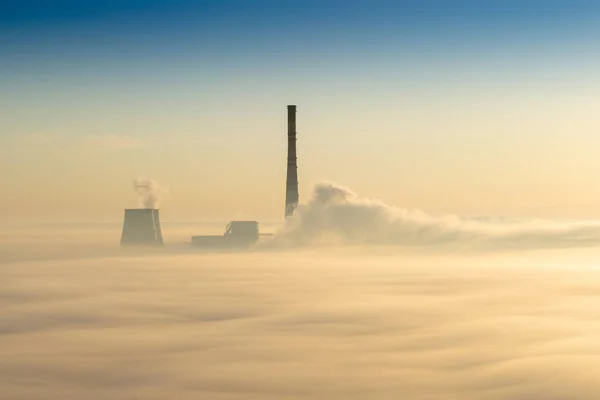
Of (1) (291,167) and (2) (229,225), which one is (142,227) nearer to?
(2) (229,225)

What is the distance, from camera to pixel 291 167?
80.8m

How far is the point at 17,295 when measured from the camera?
69812 millimetres

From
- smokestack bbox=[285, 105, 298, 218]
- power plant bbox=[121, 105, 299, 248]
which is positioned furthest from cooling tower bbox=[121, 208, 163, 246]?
smokestack bbox=[285, 105, 298, 218]

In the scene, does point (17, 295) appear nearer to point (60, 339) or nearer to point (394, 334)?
point (60, 339)

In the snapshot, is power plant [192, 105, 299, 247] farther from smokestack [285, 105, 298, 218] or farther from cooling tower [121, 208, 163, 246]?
cooling tower [121, 208, 163, 246]

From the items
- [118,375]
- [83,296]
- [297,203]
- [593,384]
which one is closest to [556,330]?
[593,384]

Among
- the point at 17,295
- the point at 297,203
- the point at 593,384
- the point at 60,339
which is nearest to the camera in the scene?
the point at 593,384

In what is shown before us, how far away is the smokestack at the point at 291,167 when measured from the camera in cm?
8012

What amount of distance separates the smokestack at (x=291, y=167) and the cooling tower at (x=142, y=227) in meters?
12.6

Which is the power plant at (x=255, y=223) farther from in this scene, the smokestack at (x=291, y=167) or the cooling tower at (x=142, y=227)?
the cooling tower at (x=142, y=227)

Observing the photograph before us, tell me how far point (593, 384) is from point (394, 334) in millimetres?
16074

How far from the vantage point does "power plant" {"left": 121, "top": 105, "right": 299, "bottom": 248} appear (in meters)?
80.5

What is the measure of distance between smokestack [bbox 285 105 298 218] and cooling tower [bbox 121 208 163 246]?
12.6 m

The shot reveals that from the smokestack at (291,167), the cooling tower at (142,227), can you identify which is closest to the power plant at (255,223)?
the smokestack at (291,167)
